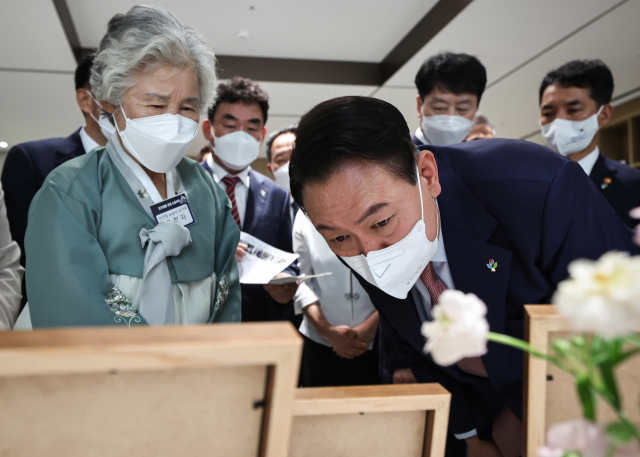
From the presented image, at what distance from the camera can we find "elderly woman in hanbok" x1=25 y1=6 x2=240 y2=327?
1.05 metres

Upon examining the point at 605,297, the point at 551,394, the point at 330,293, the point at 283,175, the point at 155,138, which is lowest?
the point at 330,293

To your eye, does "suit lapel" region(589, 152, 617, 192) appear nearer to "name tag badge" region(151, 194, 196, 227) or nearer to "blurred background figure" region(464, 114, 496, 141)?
"blurred background figure" region(464, 114, 496, 141)

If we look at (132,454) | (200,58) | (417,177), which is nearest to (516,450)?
(417,177)

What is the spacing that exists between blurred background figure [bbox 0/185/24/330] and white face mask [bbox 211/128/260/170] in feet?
3.07

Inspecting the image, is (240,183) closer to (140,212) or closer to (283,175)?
(283,175)

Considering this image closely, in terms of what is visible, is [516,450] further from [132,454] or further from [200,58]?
[200,58]

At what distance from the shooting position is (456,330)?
13.9 inches

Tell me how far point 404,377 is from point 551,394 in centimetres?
78

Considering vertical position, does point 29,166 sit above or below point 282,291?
above

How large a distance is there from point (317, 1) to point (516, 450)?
3.34m

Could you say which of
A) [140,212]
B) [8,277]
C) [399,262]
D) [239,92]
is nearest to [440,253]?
[399,262]

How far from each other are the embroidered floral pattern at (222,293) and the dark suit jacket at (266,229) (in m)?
0.58

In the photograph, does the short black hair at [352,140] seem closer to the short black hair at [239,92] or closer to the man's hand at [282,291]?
the man's hand at [282,291]

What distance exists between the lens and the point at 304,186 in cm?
108
